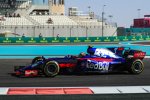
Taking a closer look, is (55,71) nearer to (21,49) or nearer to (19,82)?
(19,82)

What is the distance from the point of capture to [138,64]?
1529 cm

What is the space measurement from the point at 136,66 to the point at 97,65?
1695 millimetres

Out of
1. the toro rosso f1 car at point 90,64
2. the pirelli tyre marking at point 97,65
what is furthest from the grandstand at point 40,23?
the pirelli tyre marking at point 97,65

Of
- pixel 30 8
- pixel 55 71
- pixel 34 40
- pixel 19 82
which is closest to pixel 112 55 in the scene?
pixel 55 71

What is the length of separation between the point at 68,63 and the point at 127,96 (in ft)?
22.8

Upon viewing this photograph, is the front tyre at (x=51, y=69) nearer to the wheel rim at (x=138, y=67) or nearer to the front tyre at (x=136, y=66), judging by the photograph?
the front tyre at (x=136, y=66)

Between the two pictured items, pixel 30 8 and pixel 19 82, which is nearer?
pixel 19 82

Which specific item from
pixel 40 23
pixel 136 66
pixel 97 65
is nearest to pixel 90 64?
Result: pixel 97 65

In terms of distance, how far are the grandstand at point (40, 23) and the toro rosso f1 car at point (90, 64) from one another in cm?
4352

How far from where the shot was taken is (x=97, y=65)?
14680 mm

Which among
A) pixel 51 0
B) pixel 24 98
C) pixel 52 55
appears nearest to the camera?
pixel 24 98

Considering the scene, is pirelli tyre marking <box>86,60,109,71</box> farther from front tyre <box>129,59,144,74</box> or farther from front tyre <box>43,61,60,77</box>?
front tyre <box>43,61,60,77</box>

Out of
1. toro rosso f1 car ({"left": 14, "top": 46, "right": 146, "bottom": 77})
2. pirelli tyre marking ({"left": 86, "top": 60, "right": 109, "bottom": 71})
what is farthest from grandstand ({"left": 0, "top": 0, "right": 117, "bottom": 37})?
pirelli tyre marking ({"left": 86, "top": 60, "right": 109, "bottom": 71})

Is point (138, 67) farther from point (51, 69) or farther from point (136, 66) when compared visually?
point (51, 69)
